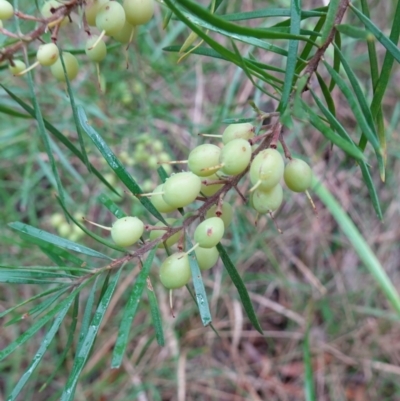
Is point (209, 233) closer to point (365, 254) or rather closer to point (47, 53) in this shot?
point (47, 53)

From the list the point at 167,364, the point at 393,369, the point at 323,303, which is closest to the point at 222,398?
the point at 167,364

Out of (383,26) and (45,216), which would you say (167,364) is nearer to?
(45,216)

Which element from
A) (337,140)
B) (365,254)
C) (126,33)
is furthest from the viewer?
(365,254)

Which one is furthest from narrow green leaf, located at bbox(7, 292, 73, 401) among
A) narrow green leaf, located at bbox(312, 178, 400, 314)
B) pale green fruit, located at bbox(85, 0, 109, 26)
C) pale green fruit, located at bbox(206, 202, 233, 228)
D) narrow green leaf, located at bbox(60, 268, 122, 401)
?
narrow green leaf, located at bbox(312, 178, 400, 314)

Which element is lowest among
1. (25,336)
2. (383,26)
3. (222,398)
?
(25,336)

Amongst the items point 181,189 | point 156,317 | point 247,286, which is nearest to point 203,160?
point 181,189

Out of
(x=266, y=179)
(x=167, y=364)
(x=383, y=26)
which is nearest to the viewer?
(x=266, y=179)
